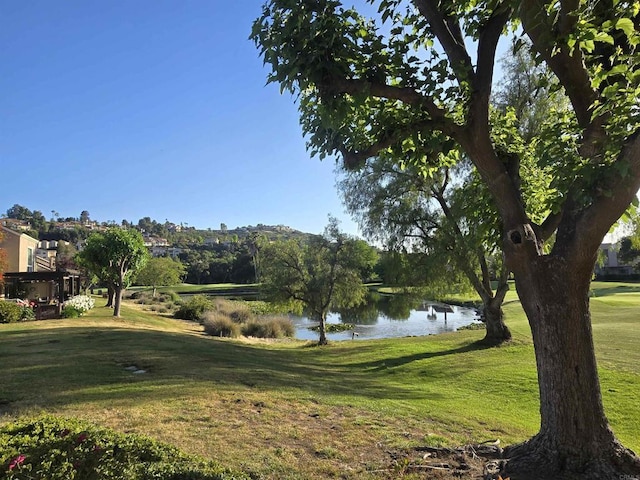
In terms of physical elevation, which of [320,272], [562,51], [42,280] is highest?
[562,51]

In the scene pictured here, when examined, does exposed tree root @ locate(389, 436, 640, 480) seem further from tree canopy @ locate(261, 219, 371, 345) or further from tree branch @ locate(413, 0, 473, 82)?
tree canopy @ locate(261, 219, 371, 345)

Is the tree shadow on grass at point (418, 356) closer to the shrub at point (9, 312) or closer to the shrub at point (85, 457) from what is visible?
the shrub at point (85, 457)

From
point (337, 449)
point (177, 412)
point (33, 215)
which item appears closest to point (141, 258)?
point (177, 412)

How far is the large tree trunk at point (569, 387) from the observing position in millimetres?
4148

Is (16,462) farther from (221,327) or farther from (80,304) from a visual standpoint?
(80,304)

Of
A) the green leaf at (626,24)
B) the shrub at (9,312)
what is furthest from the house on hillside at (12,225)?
the green leaf at (626,24)

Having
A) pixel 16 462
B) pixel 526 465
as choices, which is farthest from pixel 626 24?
pixel 16 462

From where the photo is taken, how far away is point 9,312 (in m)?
20.1

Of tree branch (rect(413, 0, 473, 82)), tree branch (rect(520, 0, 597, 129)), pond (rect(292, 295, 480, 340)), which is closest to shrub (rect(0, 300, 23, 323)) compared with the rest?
pond (rect(292, 295, 480, 340))

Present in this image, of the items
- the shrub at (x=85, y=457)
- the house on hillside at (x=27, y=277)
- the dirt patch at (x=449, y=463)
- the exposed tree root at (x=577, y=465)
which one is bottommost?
the dirt patch at (x=449, y=463)

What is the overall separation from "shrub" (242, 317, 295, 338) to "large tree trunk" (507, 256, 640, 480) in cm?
2384

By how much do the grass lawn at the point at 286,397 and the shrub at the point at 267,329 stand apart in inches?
424

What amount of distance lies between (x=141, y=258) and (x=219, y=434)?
25.0 metres

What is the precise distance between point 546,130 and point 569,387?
2546mm
